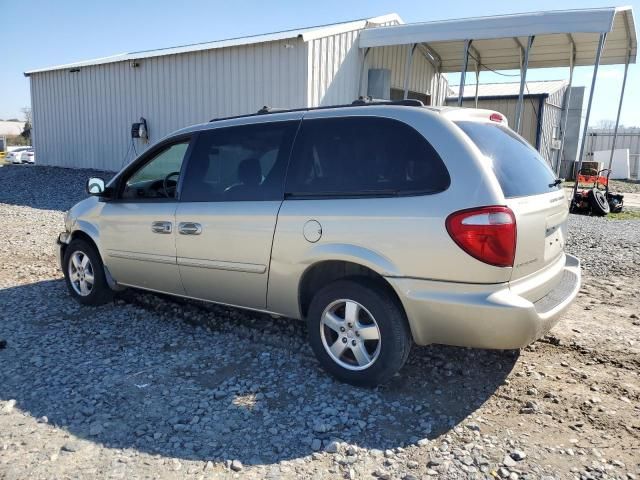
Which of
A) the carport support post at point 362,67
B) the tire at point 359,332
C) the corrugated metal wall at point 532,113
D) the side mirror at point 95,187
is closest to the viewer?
the tire at point 359,332

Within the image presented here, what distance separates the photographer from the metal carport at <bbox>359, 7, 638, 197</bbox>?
1022 centimetres

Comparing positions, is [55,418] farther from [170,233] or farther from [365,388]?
[365,388]

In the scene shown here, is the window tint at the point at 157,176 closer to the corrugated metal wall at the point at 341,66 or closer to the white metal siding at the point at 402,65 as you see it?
the corrugated metal wall at the point at 341,66

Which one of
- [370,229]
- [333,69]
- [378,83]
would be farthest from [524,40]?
[370,229]

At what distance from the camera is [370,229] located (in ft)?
10.7

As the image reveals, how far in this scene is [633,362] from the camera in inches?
154

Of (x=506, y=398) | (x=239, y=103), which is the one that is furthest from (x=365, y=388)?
(x=239, y=103)

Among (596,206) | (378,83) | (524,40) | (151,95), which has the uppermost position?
(524,40)

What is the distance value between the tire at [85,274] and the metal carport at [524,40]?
9.11m

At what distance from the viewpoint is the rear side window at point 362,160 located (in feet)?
10.5

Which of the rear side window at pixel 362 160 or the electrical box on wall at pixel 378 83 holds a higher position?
the electrical box on wall at pixel 378 83

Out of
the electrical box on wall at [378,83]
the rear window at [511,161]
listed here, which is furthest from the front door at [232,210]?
the electrical box on wall at [378,83]

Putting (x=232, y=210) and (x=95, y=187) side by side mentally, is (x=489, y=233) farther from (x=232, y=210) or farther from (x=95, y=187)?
(x=95, y=187)

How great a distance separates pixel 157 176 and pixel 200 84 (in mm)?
9211
